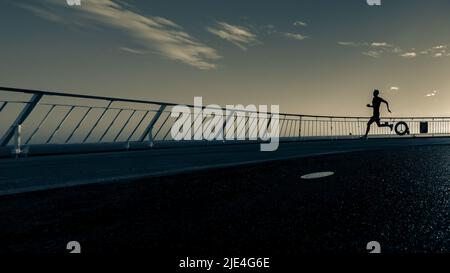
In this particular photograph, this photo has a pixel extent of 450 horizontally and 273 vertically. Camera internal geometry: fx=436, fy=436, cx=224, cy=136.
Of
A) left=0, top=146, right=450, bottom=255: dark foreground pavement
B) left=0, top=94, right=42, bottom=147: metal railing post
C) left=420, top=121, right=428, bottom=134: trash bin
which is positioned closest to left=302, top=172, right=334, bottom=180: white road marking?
left=0, top=146, right=450, bottom=255: dark foreground pavement

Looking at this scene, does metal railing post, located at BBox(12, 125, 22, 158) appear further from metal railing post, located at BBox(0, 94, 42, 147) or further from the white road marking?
the white road marking

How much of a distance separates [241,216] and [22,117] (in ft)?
22.2

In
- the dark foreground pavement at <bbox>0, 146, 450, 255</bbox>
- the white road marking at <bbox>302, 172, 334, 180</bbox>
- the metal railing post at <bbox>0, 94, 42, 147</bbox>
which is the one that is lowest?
the dark foreground pavement at <bbox>0, 146, 450, 255</bbox>

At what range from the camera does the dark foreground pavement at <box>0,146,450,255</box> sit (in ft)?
9.03

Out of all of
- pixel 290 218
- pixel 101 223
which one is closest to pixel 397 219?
pixel 290 218

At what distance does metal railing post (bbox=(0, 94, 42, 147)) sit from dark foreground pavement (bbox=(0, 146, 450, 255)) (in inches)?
162

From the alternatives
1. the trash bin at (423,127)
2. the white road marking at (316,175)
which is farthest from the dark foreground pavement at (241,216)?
the trash bin at (423,127)

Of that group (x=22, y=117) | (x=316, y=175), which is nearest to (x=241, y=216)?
(x=316, y=175)

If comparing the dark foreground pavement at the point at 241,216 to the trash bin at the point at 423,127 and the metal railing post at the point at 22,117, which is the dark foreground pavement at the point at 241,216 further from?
the trash bin at the point at 423,127

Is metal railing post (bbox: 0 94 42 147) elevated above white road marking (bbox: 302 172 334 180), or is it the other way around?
metal railing post (bbox: 0 94 42 147)

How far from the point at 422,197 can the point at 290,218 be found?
1455 millimetres

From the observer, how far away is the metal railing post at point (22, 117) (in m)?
8.59

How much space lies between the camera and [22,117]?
8.74 metres
